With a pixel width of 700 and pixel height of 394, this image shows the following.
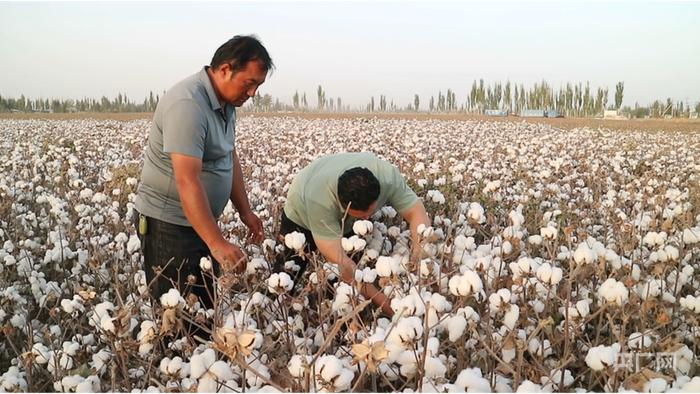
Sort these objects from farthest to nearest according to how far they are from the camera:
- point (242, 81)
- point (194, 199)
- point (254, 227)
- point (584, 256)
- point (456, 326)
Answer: point (254, 227), point (242, 81), point (194, 199), point (584, 256), point (456, 326)

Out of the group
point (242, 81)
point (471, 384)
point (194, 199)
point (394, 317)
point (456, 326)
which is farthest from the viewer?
point (242, 81)

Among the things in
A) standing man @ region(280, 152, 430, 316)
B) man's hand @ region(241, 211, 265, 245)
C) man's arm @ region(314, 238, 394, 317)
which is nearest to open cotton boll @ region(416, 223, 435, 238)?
man's arm @ region(314, 238, 394, 317)

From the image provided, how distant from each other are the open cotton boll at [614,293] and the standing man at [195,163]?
4.27ft

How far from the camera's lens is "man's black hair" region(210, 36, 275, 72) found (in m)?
2.47

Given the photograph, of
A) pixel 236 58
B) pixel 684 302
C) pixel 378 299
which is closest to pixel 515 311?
pixel 684 302

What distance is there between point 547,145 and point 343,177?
8.73 metres

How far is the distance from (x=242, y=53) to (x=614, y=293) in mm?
1758

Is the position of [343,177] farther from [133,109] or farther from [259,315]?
[133,109]

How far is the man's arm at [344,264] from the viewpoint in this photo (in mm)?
2492

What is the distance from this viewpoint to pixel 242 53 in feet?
8.08

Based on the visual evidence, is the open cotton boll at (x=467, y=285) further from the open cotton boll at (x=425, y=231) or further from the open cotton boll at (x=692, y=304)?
the open cotton boll at (x=692, y=304)

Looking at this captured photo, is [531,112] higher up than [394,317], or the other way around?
[531,112]

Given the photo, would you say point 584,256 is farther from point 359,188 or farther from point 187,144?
point 187,144

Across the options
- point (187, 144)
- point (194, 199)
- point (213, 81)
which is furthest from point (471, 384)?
point (213, 81)
